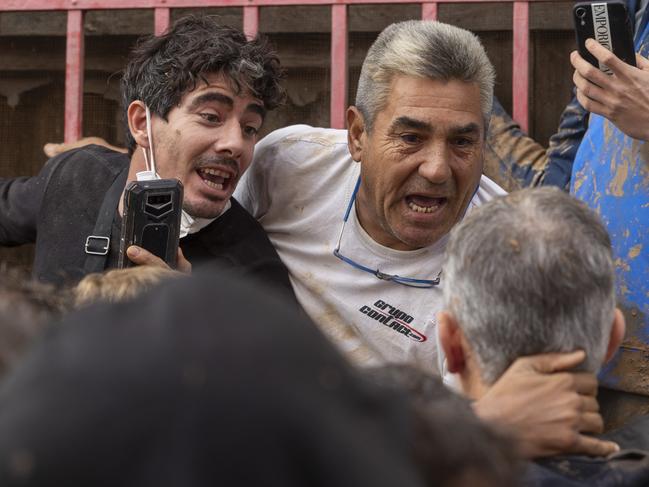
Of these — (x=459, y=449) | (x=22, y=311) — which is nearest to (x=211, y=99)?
(x=22, y=311)

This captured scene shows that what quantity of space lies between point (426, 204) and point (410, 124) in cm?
22

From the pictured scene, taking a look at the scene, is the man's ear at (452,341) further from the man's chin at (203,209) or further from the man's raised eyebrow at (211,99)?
the man's raised eyebrow at (211,99)

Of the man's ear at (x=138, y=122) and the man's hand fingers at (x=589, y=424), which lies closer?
the man's hand fingers at (x=589, y=424)

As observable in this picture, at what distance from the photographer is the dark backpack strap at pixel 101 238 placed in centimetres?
277

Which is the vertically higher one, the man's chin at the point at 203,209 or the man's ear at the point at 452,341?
the man's chin at the point at 203,209

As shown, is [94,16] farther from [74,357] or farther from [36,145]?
[74,357]

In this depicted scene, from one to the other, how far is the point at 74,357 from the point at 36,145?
2957mm

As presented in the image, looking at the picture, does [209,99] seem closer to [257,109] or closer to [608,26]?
[257,109]

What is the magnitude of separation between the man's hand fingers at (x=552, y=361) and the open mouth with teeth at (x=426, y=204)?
134cm

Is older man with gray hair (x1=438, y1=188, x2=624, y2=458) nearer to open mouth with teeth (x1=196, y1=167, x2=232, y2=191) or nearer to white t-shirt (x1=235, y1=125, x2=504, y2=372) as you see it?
white t-shirt (x1=235, y1=125, x2=504, y2=372)

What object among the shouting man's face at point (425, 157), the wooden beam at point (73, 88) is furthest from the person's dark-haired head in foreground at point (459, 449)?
the wooden beam at point (73, 88)

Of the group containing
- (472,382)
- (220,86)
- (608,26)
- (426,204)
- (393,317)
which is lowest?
(393,317)

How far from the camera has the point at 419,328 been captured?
2826 millimetres

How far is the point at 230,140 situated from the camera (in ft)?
9.29
